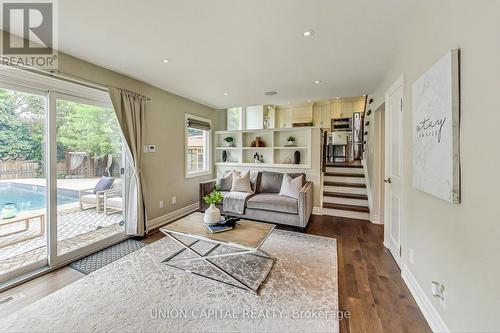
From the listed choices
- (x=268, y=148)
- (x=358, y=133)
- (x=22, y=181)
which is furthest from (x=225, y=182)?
(x=358, y=133)

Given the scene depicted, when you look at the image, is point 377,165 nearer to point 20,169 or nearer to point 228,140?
point 228,140

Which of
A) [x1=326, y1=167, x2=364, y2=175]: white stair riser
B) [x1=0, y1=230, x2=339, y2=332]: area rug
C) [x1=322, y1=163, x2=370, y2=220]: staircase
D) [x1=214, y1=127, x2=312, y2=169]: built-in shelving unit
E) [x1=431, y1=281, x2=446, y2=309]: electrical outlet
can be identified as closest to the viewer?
[x1=431, y1=281, x2=446, y2=309]: electrical outlet

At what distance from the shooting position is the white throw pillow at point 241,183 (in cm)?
431

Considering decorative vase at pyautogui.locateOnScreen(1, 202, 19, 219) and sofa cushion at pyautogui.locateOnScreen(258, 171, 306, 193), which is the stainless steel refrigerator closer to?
sofa cushion at pyautogui.locateOnScreen(258, 171, 306, 193)

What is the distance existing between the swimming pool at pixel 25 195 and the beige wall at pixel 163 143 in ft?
4.31

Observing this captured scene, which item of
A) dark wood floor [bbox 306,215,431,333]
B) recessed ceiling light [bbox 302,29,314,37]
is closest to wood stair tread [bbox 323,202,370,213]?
dark wood floor [bbox 306,215,431,333]

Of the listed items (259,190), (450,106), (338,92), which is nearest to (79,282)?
(259,190)

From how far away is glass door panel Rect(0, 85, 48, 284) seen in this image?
6.80 ft

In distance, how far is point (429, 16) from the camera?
1.65 metres

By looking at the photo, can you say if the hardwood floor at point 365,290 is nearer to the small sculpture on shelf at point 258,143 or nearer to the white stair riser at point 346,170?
the white stair riser at point 346,170

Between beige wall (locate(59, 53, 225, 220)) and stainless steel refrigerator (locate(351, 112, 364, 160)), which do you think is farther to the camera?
stainless steel refrigerator (locate(351, 112, 364, 160))

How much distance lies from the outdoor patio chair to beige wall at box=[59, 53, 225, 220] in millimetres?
589

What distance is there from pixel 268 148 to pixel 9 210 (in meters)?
4.12

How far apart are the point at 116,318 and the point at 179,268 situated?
738 millimetres
